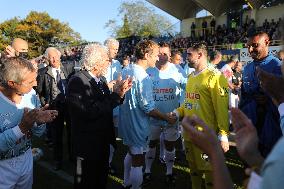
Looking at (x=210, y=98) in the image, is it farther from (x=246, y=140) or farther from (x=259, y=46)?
(x=246, y=140)

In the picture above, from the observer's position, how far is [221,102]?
3977mm

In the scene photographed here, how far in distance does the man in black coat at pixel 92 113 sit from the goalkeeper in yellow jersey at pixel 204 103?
0.94 metres

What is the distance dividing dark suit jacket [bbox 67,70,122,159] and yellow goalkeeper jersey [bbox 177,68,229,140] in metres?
1.05

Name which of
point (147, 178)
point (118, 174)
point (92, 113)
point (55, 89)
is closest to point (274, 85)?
point (92, 113)

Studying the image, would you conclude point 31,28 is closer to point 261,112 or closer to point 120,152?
point 120,152

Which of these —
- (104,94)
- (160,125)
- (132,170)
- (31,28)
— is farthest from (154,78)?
(31,28)

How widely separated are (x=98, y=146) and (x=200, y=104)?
1332mm

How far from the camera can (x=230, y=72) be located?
10.6 meters

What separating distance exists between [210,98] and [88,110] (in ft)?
4.93

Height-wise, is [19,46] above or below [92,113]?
above

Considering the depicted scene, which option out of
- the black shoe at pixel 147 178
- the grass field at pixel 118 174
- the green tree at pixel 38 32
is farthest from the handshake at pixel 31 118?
the green tree at pixel 38 32

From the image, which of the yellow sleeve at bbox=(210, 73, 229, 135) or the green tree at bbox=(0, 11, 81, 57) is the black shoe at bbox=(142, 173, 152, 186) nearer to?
the yellow sleeve at bbox=(210, 73, 229, 135)

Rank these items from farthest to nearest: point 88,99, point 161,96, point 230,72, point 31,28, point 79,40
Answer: point 79,40, point 31,28, point 230,72, point 161,96, point 88,99

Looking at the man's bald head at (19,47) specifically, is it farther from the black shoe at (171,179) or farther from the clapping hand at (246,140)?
the clapping hand at (246,140)
